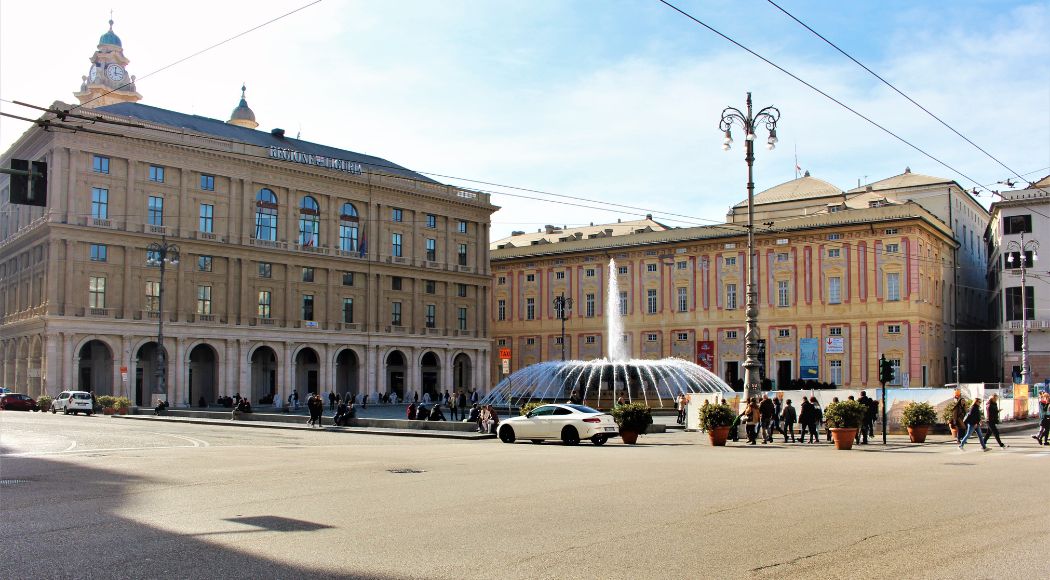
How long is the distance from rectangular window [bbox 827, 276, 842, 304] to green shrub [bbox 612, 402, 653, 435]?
159 feet

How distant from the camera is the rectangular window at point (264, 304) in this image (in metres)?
70.4

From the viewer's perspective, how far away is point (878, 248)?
230ft

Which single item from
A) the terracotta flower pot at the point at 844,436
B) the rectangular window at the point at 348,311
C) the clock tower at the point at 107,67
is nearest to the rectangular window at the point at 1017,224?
the rectangular window at the point at 348,311

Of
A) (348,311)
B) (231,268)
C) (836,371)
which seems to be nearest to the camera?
(231,268)

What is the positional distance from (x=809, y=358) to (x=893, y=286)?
8.17 m

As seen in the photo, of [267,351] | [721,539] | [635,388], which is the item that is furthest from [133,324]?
[721,539]

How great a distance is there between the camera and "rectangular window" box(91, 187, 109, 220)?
202ft

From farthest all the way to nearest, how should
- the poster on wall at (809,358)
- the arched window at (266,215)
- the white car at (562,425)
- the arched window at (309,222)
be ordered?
the arched window at (309,222) < the poster on wall at (809,358) < the arched window at (266,215) < the white car at (562,425)

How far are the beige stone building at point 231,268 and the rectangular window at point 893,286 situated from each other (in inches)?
1333

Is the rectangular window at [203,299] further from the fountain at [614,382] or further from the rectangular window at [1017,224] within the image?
the rectangular window at [1017,224]

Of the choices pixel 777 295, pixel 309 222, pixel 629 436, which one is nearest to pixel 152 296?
pixel 309 222

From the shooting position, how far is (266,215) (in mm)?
71062

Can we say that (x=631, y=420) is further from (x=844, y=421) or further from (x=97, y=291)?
(x=97, y=291)

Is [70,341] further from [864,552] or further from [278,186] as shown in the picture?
[864,552]
